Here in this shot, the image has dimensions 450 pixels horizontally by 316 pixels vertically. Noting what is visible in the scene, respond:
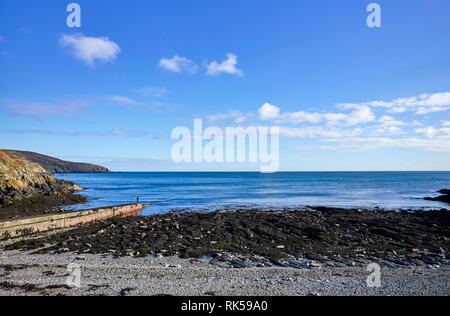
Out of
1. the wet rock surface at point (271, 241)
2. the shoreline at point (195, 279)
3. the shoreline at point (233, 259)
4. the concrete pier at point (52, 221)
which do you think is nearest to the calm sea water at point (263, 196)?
the concrete pier at point (52, 221)

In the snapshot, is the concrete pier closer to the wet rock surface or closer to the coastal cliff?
the wet rock surface

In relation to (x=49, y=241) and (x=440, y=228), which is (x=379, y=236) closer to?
(x=440, y=228)

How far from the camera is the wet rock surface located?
1395cm

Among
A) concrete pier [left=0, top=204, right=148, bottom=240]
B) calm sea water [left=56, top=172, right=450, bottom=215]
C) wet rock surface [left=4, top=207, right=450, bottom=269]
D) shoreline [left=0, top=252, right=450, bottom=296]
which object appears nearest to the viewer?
shoreline [left=0, top=252, right=450, bottom=296]

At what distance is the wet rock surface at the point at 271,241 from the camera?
13.9 m

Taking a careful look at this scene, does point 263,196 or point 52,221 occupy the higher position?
point 52,221

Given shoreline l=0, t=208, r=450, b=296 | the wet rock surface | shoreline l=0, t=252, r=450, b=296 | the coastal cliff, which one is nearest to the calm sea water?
the coastal cliff

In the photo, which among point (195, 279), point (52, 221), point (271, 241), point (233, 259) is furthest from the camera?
point (52, 221)

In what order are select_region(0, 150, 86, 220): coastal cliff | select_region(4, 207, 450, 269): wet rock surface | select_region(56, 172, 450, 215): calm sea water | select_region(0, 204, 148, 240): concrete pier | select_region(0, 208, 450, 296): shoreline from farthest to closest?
1. select_region(56, 172, 450, 215): calm sea water
2. select_region(0, 150, 86, 220): coastal cliff
3. select_region(0, 204, 148, 240): concrete pier
4. select_region(4, 207, 450, 269): wet rock surface
5. select_region(0, 208, 450, 296): shoreline

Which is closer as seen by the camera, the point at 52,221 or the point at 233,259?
the point at 233,259

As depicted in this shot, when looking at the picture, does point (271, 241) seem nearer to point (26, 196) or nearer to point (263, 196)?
point (263, 196)

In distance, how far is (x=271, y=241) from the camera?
17.4 metres

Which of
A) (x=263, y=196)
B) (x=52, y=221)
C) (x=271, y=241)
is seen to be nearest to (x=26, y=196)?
(x=52, y=221)

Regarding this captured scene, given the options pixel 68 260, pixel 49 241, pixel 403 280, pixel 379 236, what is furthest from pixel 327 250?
pixel 49 241
